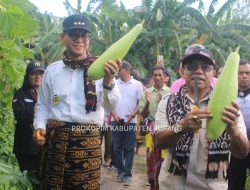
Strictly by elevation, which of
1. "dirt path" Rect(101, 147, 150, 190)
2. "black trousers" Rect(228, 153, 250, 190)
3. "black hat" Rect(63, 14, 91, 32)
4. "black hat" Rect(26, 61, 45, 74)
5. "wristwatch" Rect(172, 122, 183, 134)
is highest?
"black hat" Rect(63, 14, 91, 32)

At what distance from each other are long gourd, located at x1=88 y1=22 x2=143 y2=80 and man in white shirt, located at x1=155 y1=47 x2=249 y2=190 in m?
0.37

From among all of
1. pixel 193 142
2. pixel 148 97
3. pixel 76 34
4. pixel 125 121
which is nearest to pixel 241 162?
pixel 148 97

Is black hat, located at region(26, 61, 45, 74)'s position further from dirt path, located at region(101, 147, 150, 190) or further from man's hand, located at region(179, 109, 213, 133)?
dirt path, located at region(101, 147, 150, 190)

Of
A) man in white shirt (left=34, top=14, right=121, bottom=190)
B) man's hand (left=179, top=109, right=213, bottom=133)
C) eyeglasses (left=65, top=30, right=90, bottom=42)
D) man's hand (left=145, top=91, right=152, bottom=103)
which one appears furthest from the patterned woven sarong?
man's hand (left=145, top=91, right=152, bottom=103)

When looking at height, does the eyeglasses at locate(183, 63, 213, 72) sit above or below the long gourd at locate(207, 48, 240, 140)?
above

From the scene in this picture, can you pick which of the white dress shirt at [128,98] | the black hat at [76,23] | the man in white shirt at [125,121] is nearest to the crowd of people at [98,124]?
the black hat at [76,23]

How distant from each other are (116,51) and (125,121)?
4.45 meters

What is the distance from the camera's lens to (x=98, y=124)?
305 cm

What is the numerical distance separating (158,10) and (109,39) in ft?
8.11

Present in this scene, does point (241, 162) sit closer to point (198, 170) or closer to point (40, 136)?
point (198, 170)

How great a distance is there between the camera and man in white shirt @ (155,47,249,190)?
89.9 inches

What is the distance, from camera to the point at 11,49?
2.63 m

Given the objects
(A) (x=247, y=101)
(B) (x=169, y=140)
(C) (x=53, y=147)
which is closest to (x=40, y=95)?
(C) (x=53, y=147)

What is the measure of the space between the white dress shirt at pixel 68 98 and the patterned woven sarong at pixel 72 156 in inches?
2.7
